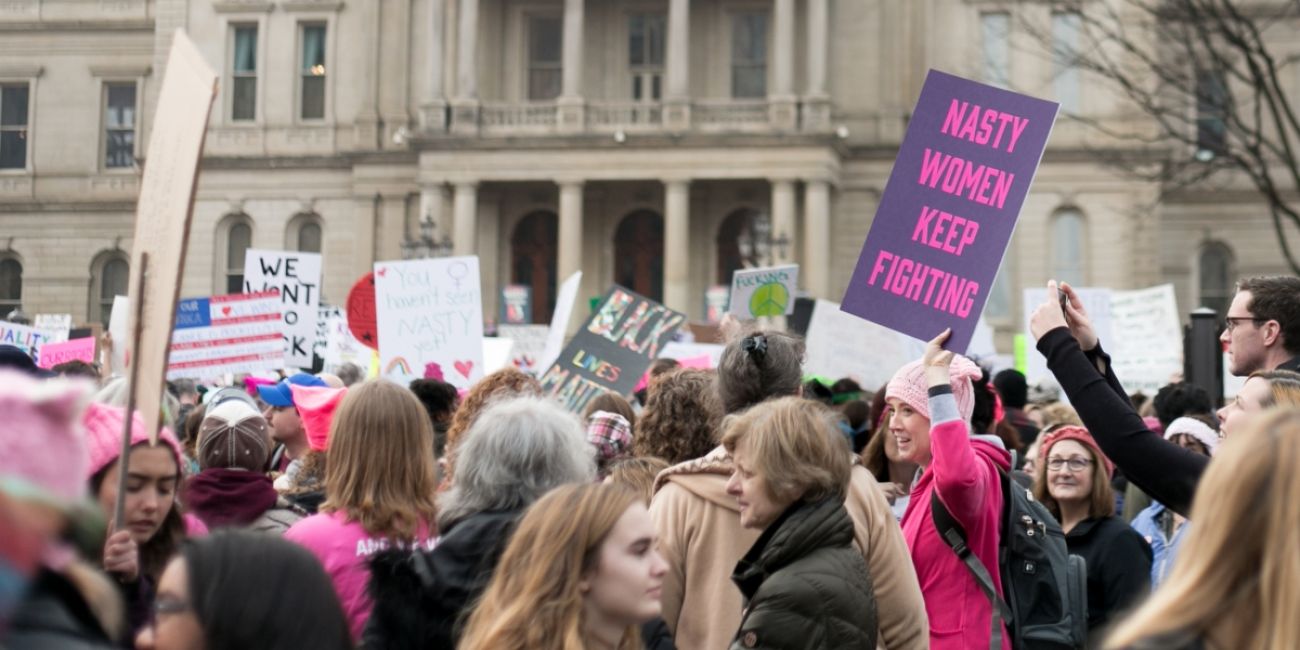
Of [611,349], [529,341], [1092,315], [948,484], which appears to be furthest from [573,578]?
[529,341]

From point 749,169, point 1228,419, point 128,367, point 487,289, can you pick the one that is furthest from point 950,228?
point 487,289

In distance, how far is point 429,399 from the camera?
8.77 metres

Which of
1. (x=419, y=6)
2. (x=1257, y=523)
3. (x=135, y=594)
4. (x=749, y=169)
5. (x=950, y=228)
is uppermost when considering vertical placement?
(x=419, y=6)

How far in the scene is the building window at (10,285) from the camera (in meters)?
46.0

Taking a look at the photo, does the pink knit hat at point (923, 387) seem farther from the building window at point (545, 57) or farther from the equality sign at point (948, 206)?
the building window at point (545, 57)

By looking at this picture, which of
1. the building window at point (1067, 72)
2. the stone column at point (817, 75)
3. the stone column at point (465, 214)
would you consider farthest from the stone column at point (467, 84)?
the building window at point (1067, 72)

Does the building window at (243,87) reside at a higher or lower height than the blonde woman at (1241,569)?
higher

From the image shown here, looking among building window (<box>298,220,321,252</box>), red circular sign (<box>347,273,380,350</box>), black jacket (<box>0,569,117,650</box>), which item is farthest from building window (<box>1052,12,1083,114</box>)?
black jacket (<box>0,569,117,650</box>)

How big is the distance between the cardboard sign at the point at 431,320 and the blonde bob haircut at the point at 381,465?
793cm

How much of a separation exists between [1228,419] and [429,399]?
192 inches

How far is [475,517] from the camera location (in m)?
4.54

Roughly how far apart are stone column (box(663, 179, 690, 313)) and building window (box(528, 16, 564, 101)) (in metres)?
5.02

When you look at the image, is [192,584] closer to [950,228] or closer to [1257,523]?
[1257,523]

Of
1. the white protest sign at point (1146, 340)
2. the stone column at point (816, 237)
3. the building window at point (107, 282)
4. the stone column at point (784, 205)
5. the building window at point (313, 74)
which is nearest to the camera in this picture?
the white protest sign at point (1146, 340)
